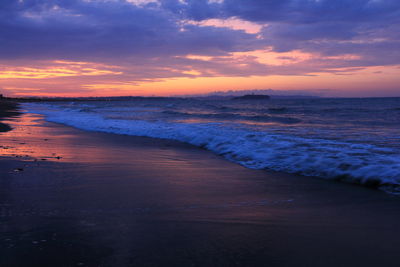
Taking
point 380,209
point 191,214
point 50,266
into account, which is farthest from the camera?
point 380,209

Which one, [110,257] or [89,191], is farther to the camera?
[89,191]

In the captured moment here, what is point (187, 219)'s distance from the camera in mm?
3186

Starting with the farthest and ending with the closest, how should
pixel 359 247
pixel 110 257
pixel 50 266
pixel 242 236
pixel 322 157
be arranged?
1. pixel 322 157
2. pixel 242 236
3. pixel 359 247
4. pixel 110 257
5. pixel 50 266

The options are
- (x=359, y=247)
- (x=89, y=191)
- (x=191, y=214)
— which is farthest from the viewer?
(x=89, y=191)

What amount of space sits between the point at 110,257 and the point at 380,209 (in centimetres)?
293

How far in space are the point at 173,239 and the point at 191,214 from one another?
66 centimetres

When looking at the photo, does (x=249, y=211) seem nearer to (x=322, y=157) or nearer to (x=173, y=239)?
(x=173, y=239)

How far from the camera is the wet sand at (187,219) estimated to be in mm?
2391

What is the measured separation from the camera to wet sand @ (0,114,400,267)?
2.39 metres

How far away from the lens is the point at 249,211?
11.4ft

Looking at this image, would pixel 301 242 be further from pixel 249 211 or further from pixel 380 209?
pixel 380 209

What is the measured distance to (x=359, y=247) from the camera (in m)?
2.61

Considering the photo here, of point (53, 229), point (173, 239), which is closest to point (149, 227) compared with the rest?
point (173, 239)

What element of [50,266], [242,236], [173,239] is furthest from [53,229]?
[242,236]
